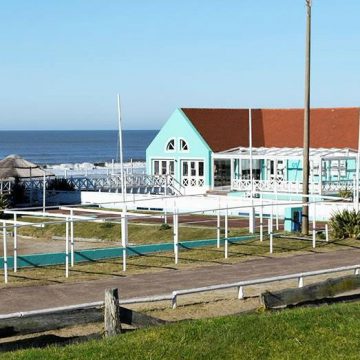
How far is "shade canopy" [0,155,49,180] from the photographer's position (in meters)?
43.9

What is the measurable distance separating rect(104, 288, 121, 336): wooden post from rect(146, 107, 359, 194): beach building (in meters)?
29.7

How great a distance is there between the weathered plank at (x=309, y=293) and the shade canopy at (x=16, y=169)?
107 ft

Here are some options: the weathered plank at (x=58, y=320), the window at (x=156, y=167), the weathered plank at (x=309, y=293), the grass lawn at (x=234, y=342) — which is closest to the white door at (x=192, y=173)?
the window at (x=156, y=167)

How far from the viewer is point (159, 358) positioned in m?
9.20

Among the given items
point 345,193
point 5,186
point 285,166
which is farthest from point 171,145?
point 345,193

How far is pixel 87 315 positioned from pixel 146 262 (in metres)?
8.99

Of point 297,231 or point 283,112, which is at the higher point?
point 283,112

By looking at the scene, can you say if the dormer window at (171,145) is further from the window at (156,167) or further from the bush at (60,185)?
the bush at (60,185)

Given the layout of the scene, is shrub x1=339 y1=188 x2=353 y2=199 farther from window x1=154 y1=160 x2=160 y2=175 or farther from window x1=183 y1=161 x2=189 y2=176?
window x1=154 y1=160 x2=160 y2=175

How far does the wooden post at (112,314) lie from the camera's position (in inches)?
391

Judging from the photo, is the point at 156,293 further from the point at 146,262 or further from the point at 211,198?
the point at 211,198

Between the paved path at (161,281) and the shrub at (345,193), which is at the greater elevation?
the shrub at (345,193)

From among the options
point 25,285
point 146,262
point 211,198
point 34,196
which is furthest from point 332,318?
point 34,196

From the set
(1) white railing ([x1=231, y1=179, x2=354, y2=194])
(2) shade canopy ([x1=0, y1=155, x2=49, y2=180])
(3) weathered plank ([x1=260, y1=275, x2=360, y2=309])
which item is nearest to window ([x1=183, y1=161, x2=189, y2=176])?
(1) white railing ([x1=231, y1=179, x2=354, y2=194])
